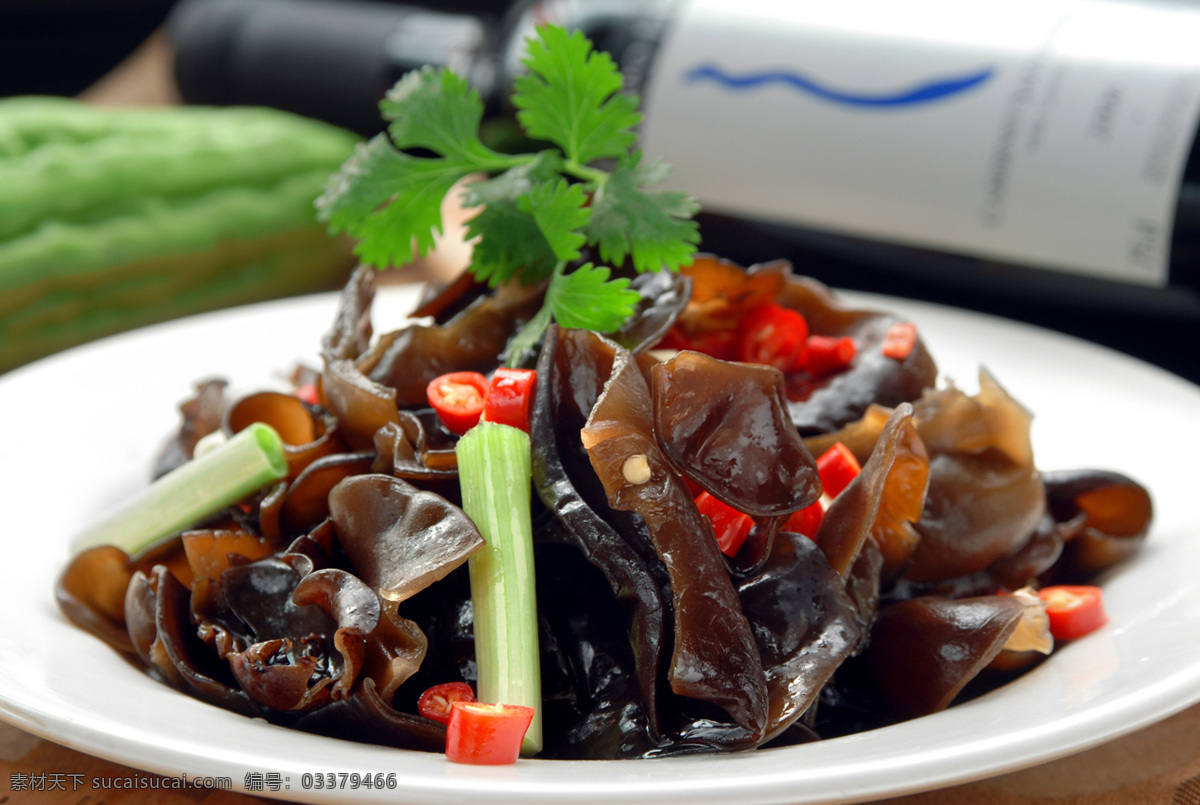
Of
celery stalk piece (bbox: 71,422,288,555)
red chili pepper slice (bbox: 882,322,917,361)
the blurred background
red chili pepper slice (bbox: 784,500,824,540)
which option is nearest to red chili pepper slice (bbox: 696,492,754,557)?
red chili pepper slice (bbox: 784,500,824,540)

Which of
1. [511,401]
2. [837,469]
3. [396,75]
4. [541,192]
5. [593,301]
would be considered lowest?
[396,75]

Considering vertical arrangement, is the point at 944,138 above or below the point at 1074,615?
above

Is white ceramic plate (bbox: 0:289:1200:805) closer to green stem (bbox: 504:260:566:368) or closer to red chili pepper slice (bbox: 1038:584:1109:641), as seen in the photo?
red chili pepper slice (bbox: 1038:584:1109:641)

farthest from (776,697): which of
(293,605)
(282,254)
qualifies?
(282,254)

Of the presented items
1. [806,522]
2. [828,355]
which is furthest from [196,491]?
[828,355]

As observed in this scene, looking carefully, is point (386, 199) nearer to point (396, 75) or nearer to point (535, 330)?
point (535, 330)

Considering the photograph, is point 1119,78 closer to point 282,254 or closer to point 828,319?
point 828,319
